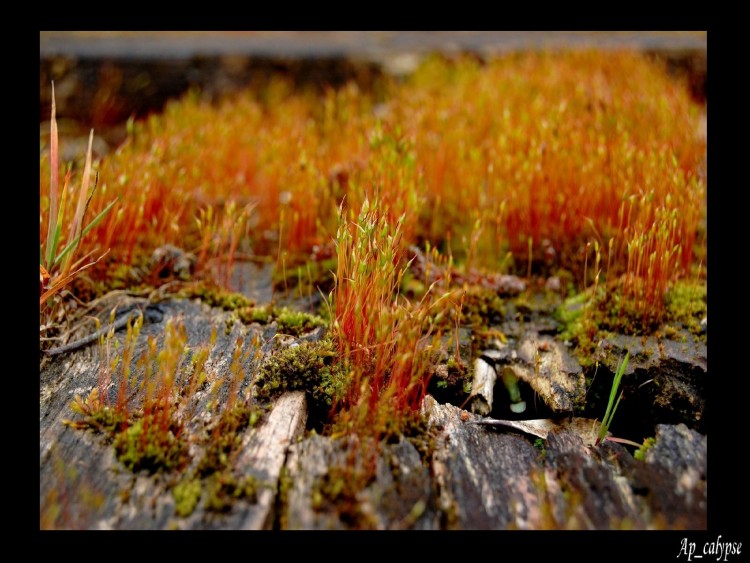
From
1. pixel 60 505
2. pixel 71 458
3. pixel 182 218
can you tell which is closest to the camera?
pixel 60 505

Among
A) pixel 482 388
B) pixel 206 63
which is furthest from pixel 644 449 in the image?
pixel 206 63

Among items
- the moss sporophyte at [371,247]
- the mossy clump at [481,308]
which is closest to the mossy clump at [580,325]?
the moss sporophyte at [371,247]

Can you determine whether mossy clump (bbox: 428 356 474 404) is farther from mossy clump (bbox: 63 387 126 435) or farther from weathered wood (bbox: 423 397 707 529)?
mossy clump (bbox: 63 387 126 435)

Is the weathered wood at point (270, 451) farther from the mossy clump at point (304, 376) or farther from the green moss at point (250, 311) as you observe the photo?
the green moss at point (250, 311)

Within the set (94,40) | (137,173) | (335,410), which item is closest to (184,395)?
(335,410)

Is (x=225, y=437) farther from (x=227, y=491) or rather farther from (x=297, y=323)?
(x=297, y=323)
